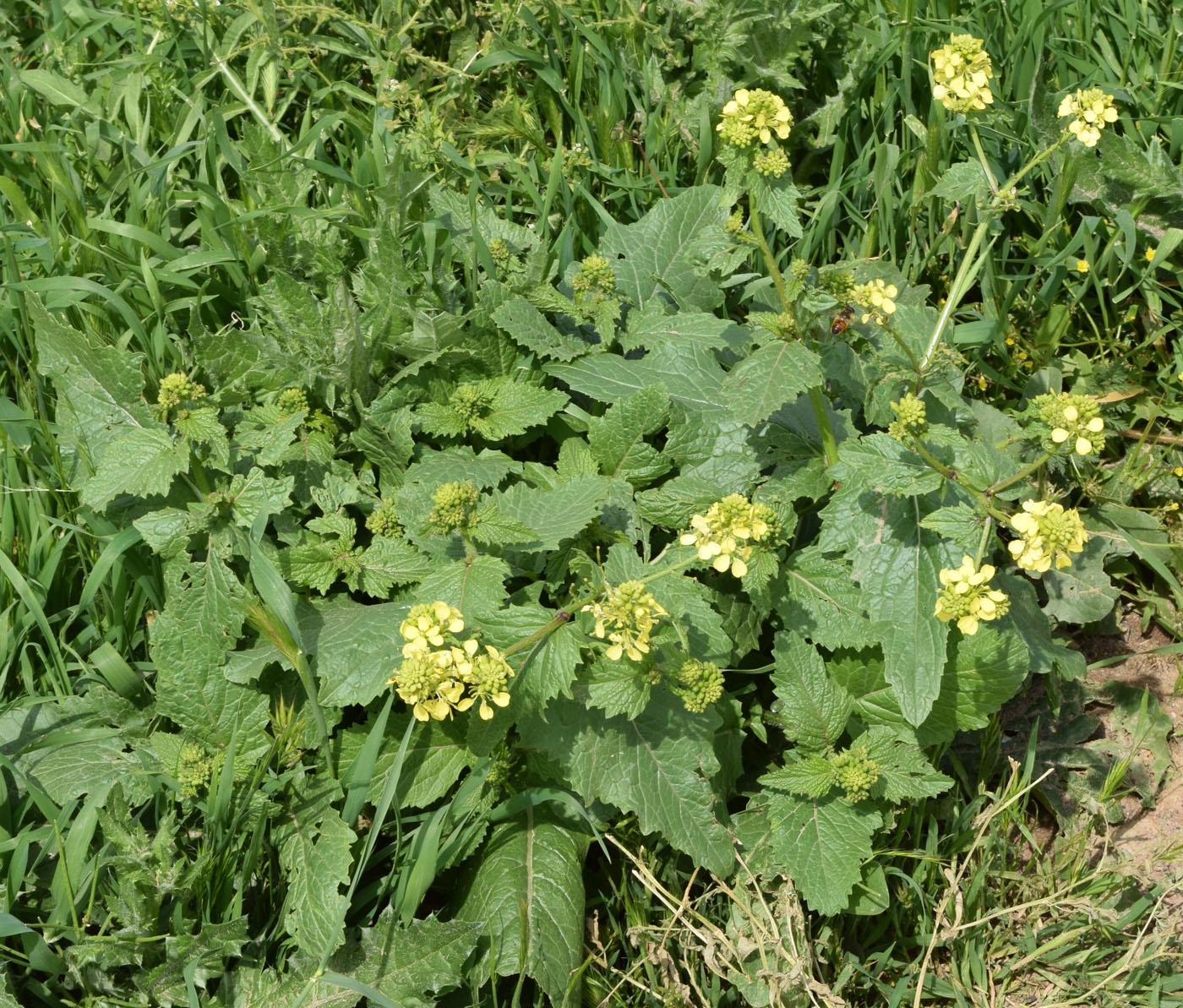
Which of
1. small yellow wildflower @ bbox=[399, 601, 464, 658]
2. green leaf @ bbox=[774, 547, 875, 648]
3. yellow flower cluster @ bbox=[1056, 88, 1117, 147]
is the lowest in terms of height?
green leaf @ bbox=[774, 547, 875, 648]

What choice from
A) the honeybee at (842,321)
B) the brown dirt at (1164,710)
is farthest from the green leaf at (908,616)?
the brown dirt at (1164,710)

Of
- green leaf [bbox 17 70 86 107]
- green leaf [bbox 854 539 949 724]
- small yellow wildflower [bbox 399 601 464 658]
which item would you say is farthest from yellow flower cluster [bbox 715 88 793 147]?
green leaf [bbox 17 70 86 107]

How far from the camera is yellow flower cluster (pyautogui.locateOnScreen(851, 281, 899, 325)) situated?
3.17 meters

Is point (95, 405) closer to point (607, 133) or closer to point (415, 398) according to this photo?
point (415, 398)

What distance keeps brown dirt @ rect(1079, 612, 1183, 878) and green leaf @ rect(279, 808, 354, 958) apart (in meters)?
2.53

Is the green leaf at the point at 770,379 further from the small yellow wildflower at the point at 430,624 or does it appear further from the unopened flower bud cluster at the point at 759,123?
the small yellow wildflower at the point at 430,624

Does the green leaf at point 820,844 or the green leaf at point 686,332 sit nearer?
the green leaf at point 820,844

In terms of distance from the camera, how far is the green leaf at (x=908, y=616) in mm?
3299

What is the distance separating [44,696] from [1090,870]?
3.53 m

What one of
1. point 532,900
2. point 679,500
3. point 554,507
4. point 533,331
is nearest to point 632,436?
point 679,500

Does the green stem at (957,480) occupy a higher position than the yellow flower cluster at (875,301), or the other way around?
the yellow flower cluster at (875,301)

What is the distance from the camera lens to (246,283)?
4.25 m

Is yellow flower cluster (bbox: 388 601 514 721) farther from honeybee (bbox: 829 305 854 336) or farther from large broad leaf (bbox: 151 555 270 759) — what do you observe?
honeybee (bbox: 829 305 854 336)

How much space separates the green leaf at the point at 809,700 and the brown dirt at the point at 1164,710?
1133 millimetres
